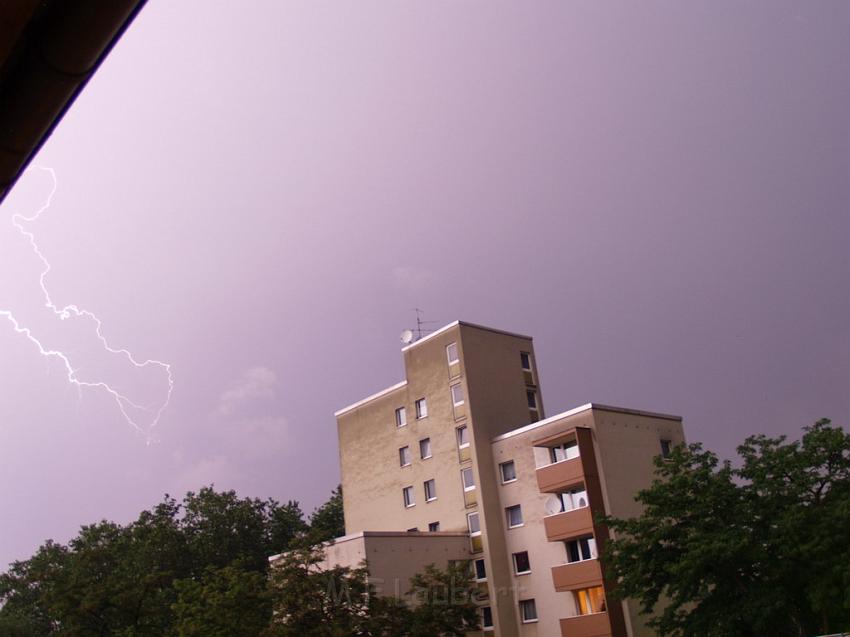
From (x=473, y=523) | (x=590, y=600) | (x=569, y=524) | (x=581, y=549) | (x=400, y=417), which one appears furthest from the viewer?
(x=400, y=417)

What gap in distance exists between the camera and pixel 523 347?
182ft

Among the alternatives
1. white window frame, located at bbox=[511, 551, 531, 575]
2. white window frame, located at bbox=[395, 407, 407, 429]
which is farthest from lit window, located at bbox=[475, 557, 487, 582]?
white window frame, located at bbox=[395, 407, 407, 429]

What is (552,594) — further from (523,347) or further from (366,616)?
(523,347)

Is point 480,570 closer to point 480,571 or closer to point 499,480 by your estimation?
point 480,571

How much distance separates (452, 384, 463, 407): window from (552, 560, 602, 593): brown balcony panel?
446 inches

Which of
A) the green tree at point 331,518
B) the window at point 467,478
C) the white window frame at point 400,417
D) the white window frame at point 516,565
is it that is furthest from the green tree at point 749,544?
the green tree at point 331,518

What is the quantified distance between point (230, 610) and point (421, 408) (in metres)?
19.2

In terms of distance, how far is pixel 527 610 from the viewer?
153ft

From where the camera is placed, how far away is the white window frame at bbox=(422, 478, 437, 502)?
171ft

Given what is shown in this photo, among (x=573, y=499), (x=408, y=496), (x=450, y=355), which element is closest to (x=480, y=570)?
(x=573, y=499)

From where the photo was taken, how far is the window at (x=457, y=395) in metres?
51.8

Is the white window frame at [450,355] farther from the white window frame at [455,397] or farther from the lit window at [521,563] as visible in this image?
the lit window at [521,563]

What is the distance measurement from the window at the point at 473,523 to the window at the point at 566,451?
558 cm

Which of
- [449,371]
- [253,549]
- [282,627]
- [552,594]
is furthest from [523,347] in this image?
[253,549]
